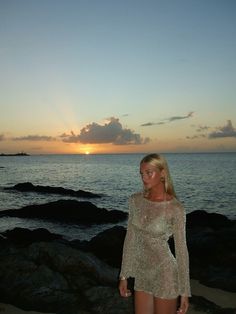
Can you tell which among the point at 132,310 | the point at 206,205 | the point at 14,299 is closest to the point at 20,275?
the point at 14,299

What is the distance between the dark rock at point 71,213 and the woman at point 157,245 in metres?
22.6

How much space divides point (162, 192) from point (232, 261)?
340 inches

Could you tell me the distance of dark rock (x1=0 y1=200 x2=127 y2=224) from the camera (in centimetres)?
2692

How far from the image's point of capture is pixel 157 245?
3.96 m

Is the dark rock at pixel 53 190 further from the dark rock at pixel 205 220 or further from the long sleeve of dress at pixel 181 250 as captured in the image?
the long sleeve of dress at pixel 181 250

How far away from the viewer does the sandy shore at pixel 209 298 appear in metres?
7.43

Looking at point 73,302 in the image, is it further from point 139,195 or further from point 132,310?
point 139,195

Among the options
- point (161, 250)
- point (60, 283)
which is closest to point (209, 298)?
point (60, 283)

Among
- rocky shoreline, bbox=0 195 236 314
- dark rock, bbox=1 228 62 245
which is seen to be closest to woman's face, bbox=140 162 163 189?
rocky shoreline, bbox=0 195 236 314

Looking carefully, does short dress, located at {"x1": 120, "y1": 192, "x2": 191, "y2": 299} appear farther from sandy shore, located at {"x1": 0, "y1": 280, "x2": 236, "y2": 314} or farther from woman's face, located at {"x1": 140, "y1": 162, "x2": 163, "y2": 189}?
sandy shore, located at {"x1": 0, "y1": 280, "x2": 236, "y2": 314}

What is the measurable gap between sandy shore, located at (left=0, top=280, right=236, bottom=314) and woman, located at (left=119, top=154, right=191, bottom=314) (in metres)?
3.76

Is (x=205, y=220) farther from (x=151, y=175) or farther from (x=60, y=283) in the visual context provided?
(x=151, y=175)

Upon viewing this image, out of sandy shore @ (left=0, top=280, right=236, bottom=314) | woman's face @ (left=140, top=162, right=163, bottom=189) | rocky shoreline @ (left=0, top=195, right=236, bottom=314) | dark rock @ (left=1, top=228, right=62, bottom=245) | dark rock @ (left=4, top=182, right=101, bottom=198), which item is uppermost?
woman's face @ (left=140, top=162, right=163, bottom=189)

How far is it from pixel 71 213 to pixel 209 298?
Answer: 1941 centimetres
